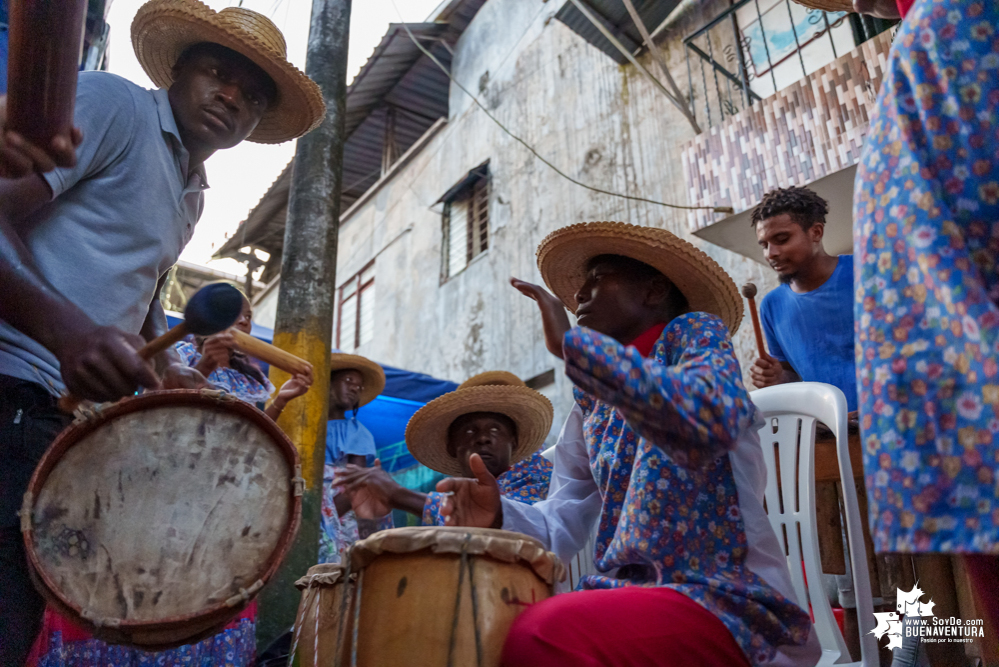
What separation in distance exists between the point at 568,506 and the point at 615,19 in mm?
6926

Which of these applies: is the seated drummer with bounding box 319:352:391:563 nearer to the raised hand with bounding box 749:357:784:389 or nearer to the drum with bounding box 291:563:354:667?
the drum with bounding box 291:563:354:667

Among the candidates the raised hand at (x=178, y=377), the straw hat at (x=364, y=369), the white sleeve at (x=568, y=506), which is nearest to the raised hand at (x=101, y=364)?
the raised hand at (x=178, y=377)

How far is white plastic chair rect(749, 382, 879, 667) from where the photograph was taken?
1.93 metres

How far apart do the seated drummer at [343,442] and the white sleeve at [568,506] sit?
206cm

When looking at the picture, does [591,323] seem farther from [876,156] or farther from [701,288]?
[876,156]

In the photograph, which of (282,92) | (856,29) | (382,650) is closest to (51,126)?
(382,650)

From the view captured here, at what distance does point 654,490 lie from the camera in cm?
175

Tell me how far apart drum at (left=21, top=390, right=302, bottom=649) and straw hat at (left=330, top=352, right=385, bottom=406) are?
3901 mm

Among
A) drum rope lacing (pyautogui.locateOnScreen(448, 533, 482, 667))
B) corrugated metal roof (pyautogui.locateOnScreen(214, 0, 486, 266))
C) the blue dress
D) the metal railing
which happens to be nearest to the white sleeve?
drum rope lacing (pyautogui.locateOnScreen(448, 533, 482, 667))

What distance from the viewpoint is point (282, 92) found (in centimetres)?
276

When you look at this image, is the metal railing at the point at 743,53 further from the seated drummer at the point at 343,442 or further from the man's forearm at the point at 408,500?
the man's forearm at the point at 408,500

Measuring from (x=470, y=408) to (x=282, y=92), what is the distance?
6.54 ft

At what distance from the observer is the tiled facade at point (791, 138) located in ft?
15.6

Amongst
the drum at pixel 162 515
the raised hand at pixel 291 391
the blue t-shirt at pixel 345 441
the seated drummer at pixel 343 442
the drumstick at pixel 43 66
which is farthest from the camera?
the blue t-shirt at pixel 345 441
